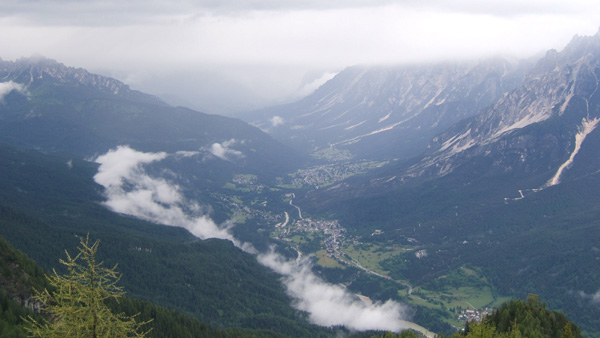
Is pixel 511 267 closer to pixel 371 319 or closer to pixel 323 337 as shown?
pixel 371 319

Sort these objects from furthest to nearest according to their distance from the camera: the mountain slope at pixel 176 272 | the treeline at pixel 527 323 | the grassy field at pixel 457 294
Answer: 1. the grassy field at pixel 457 294
2. the mountain slope at pixel 176 272
3. the treeline at pixel 527 323

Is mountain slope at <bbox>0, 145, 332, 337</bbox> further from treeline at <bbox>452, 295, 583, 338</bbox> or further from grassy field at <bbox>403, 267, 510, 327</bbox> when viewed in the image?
treeline at <bbox>452, 295, 583, 338</bbox>

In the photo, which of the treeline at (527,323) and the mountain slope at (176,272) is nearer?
the treeline at (527,323)

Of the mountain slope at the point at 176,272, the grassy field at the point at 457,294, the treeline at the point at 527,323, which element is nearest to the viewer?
the treeline at the point at 527,323

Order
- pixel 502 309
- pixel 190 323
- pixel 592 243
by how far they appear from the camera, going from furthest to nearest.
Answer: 1. pixel 592 243
2. pixel 190 323
3. pixel 502 309

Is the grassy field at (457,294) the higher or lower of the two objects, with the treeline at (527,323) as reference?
lower

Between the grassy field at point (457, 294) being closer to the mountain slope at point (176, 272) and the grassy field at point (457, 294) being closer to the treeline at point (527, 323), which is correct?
the mountain slope at point (176, 272)

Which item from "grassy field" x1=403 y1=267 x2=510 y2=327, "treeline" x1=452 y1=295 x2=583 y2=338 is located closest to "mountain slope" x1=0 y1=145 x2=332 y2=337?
"grassy field" x1=403 y1=267 x2=510 y2=327

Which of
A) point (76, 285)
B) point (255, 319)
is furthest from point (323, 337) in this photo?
point (76, 285)

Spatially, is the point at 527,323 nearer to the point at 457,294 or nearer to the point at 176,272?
the point at 457,294

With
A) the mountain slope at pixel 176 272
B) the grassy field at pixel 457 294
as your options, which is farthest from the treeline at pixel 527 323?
the grassy field at pixel 457 294

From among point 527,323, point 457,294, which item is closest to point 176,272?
point 457,294
